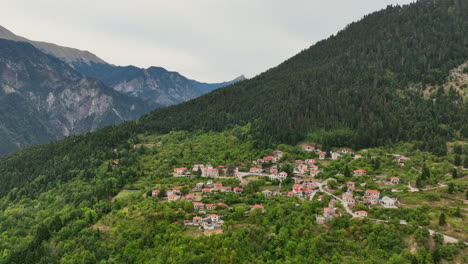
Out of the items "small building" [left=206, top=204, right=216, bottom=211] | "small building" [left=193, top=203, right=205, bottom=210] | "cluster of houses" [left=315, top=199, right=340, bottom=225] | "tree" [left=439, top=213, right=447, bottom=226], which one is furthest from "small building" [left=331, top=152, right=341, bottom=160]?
"small building" [left=193, top=203, right=205, bottom=210]

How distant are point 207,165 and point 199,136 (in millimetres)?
36526

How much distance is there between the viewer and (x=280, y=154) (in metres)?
99.4

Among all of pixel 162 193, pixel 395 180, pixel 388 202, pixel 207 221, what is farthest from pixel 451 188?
pixel 162 193

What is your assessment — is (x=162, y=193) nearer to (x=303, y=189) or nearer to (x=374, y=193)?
(x=303, y=189)

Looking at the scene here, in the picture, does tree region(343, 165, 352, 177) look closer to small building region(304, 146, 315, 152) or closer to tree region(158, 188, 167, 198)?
small building region(304, 146, 315, 152)

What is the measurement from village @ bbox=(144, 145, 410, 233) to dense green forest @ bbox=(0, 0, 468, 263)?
2768mm

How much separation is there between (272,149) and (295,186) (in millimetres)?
32292

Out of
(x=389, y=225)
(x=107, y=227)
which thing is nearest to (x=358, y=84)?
(x=389, y=225)

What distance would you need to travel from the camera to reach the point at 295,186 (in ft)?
238

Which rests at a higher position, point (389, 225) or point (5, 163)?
point (389, 225)

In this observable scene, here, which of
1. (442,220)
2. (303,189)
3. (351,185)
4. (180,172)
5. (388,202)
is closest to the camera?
(442,220)

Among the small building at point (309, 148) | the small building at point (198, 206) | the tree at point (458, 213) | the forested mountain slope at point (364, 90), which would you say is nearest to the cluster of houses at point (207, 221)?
the small building at point (198, 206)

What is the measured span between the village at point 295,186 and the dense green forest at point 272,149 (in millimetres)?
2768

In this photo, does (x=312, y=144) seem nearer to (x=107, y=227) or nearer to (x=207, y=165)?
(x=207, y=165)
